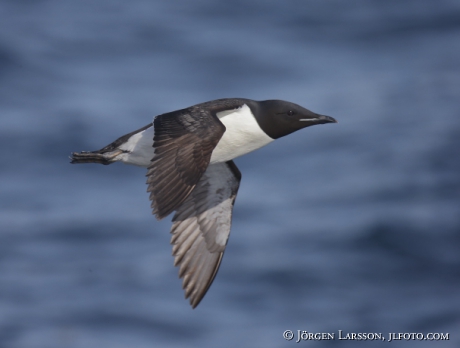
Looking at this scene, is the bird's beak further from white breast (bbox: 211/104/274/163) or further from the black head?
white breast (bbox: 211/104/274/163)

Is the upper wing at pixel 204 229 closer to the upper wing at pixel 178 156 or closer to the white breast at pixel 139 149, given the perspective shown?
the white breast at pixel 139 149

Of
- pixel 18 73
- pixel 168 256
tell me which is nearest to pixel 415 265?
pixel 168 256

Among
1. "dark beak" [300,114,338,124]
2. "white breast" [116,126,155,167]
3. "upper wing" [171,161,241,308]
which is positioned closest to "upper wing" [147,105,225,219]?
"white breast" [116,126,155,167]

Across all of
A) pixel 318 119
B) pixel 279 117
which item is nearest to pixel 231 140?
pixel 279 117

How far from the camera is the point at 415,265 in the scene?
19688 millimetres

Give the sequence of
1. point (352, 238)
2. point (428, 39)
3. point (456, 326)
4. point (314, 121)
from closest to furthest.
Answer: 1. point (314, 121)
2. point (456, 326)
3. point (352, 238)
4. point (428, 39)

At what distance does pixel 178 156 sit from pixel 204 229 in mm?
2380

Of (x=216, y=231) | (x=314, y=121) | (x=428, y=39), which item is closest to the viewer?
(x=314, y=121)

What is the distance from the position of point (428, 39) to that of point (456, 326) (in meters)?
14.3

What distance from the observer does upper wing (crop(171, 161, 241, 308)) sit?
435 inches

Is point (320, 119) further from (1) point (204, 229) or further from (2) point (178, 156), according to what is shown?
(1) point (204, 229)

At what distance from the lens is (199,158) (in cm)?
920

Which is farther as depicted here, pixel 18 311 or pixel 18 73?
pixel 18 73

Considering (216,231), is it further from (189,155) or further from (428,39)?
(428,39)
